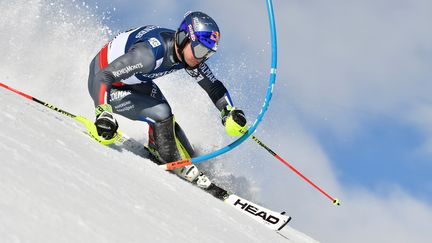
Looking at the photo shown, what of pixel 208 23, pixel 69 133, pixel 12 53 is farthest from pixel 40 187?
pixel 12 53

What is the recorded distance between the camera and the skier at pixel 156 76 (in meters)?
5.35

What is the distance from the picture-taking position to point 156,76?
6.10 m

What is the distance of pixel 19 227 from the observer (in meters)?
2.05

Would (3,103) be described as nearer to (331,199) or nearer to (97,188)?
(97,188)

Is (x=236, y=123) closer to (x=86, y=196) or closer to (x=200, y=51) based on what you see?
(x=200, y=51)

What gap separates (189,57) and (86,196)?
3.23 metres

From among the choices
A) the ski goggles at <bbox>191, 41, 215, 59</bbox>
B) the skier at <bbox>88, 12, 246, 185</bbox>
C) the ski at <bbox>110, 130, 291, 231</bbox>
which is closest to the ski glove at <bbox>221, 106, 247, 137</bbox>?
the skier at <bbox>88, 12, 246, 185</bbox>

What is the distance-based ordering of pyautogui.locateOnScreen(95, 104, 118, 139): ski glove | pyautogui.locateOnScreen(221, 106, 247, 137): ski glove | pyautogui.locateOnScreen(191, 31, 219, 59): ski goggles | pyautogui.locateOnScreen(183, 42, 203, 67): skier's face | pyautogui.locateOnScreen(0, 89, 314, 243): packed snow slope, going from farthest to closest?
pyautogui.locateOnScreen(221, 106, 247, 137): ski glove < pyautogui.locateOnScreen(183, 42, 203, 67): skier's face < pyautogui.locateOnScreen(191, 31, 219, 59): ski goggles < pyautogui.locateOnScreen(95, 104, 118, 139): ski glove < pyautogui.locateOnScreen(0, 89, 314, 243): packed snow slope

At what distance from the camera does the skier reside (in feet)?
17.6

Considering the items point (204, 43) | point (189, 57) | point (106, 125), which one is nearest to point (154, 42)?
point (189, 57)

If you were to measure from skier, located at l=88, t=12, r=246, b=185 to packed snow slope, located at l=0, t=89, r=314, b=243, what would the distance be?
648 millimetres

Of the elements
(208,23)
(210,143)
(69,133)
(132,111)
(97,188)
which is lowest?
(97,188)

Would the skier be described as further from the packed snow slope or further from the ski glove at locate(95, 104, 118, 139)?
the packed snow slope

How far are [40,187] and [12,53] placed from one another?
9.14 metres
